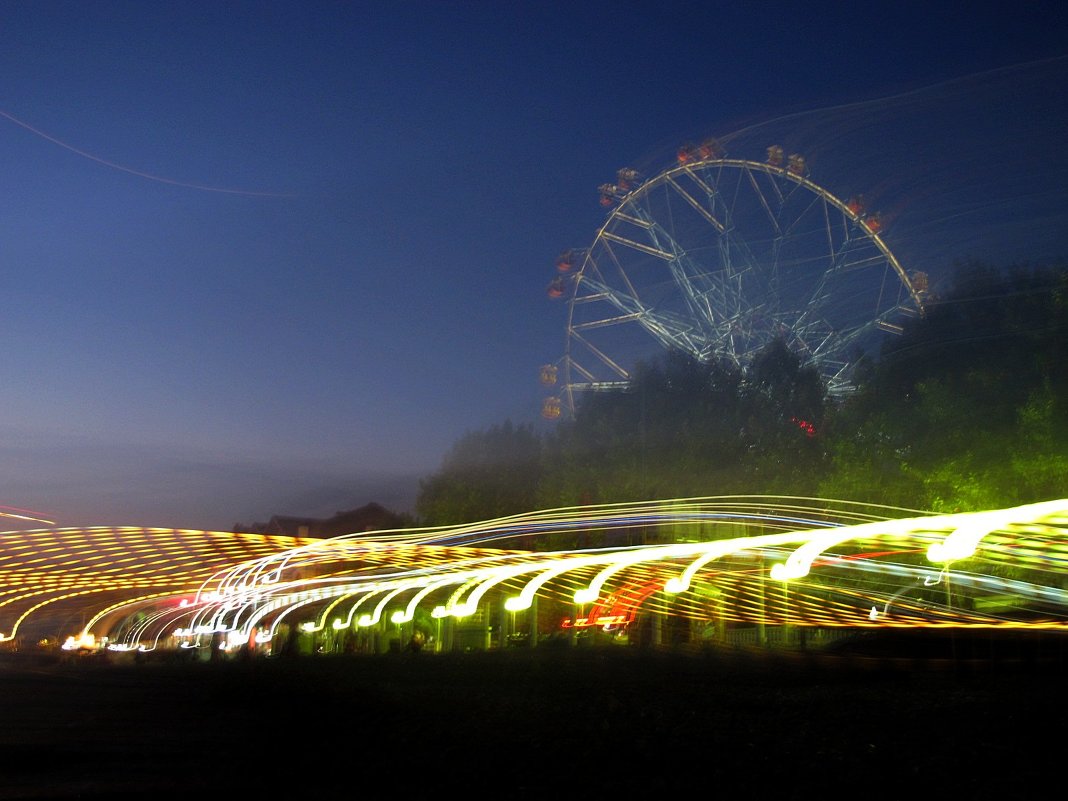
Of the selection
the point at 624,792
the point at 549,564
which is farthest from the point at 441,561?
the point at 624,792

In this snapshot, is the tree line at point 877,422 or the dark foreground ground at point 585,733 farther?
the tree line at point 877,422

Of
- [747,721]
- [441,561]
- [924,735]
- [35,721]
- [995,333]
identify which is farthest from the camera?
[441,561]

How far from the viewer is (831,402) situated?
35.0m

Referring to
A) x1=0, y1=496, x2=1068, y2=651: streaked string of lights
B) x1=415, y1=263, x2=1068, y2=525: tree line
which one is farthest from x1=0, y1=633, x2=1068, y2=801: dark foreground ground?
x1=415, y1=263, x2=1068, y2=525: tree line

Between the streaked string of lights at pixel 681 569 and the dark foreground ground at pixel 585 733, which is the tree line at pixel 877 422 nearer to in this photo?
the streaked string of lights at pixel 681 569

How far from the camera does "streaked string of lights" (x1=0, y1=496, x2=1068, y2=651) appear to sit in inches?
617

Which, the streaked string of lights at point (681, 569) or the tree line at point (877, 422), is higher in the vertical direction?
the tree line at point (877, 422)

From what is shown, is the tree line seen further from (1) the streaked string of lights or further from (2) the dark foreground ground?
(2) the dark foreground ground

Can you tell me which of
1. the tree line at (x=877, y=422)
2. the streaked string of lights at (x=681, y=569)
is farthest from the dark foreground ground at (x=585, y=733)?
the tree line at (x=877, y=422)

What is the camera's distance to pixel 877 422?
28062mm

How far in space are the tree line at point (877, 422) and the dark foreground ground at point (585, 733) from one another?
6.67 metres

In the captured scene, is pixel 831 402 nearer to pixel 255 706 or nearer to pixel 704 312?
pixel 704 312

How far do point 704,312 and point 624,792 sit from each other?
2832cm

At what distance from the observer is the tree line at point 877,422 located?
24.1 m
